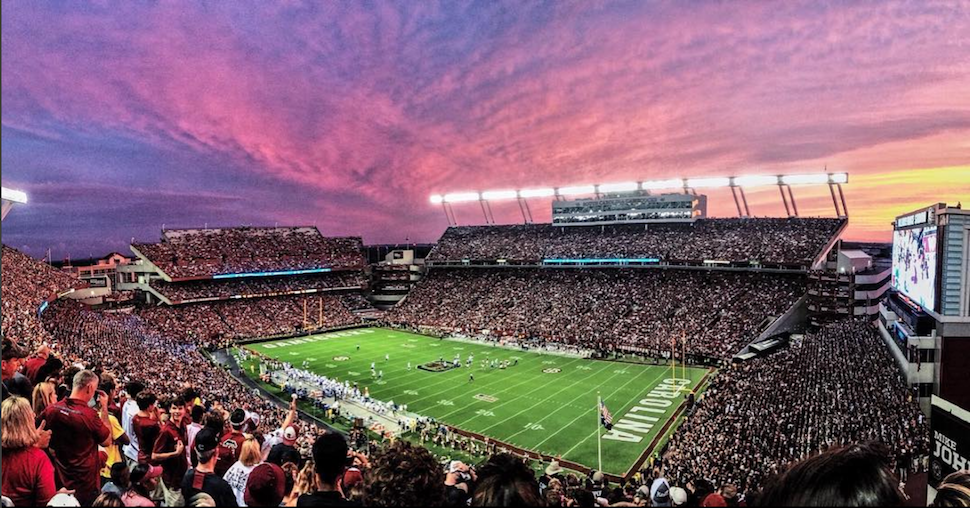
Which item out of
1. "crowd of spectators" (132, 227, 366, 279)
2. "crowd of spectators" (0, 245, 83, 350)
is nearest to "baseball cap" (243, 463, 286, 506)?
"crowd of spectators" (0, 245, 83, 350)

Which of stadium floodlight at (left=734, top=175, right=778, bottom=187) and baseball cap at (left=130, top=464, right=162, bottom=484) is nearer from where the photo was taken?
baseball cap at (left=130, top=464, right=162, bottom=484)

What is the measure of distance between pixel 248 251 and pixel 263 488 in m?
65.2

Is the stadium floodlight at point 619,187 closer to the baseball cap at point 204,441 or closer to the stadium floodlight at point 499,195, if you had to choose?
the stadium floodlight at point 499,195

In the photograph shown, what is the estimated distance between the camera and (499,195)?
6538cm

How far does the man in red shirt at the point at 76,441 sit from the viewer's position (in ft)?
16.6

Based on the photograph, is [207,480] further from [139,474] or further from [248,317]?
[248,317]

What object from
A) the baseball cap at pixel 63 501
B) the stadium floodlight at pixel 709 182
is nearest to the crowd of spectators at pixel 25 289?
the baseball cap at pixel 63 501

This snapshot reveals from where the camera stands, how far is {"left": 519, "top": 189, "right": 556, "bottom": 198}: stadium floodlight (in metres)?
61.5

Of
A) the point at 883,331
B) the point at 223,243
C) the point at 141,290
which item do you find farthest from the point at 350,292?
the point at 883,331

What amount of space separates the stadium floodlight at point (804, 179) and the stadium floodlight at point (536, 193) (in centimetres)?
2439

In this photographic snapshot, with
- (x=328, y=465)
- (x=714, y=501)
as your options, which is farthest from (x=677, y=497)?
(x=328, y=465)

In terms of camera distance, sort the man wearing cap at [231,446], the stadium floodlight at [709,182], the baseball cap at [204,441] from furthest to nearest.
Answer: the stadium floodlight at [709,182]
the man wearing cap at [231,446]
the baseball cap at [204,441]

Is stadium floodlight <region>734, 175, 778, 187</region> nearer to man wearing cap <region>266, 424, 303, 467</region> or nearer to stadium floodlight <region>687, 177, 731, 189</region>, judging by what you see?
stadium floodlight <region>687, 177, 731, 189</region>

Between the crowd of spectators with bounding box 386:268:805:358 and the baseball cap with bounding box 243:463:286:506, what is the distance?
3351 centimetres
